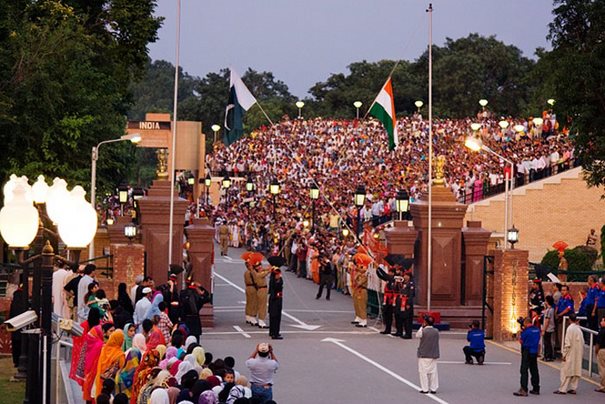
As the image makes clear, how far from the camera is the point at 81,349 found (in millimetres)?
21359

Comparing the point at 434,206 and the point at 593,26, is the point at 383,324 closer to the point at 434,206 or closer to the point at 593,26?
the point at 434,206

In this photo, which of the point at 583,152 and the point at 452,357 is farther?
the point at 583,152

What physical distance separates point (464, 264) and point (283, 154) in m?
43.9

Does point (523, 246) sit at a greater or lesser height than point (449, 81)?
lesser

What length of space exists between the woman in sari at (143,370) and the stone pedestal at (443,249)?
17909 millimetres

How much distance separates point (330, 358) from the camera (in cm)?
2930

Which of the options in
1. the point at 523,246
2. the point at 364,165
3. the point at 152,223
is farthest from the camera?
the point at 364,165

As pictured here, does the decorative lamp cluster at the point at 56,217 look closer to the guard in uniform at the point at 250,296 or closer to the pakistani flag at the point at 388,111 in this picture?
the guard in uniform at the point at 250,296

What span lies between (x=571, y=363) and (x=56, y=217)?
12939 millimetres

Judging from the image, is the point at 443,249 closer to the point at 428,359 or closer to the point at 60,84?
the point at 428,359

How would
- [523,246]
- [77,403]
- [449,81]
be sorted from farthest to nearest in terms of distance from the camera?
[449,81], [523,246], [77,403]

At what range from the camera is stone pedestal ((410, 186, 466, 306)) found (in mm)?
35875

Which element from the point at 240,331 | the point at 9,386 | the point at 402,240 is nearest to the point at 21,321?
the point at 9,386

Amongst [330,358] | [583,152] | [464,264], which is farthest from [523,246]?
[330,358]
